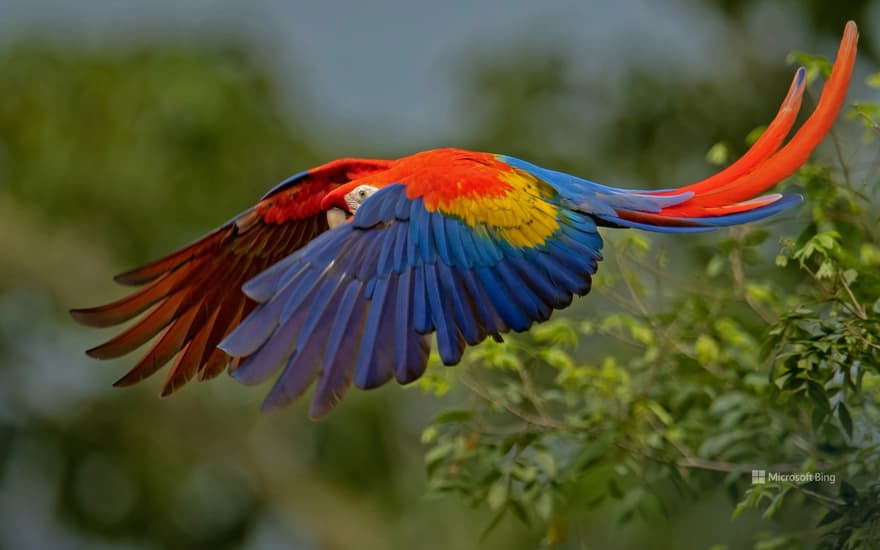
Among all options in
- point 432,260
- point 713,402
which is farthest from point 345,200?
point 713,402

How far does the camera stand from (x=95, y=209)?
25.2 ft

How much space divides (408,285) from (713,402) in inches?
43.0

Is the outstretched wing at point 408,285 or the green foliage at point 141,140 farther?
the green foliage at point 141,140

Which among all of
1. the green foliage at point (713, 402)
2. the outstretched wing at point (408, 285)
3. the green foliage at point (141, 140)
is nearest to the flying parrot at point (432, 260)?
the outstretched wing at point (408, 285)

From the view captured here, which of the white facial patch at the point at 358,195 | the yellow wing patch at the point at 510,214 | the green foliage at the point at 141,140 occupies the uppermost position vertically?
the green foliage at the point at 141,140

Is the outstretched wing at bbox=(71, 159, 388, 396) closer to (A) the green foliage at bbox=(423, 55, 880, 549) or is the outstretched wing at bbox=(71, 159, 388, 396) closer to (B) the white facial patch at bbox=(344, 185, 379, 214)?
(B) the white facial patch at bbox=(344, 185, 379, 214)

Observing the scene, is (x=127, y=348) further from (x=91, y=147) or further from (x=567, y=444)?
(x=91, y=147)

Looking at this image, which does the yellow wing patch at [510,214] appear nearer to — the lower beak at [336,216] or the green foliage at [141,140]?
the lower beak at [336,216]

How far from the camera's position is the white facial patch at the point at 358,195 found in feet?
9.11

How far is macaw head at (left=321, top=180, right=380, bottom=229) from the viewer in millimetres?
2779

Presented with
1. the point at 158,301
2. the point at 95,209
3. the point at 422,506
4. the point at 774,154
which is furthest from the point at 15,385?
the point at 774,154

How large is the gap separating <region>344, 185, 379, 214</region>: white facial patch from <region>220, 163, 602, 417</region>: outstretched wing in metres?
0.17

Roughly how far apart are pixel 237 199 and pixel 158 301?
4.48 meters

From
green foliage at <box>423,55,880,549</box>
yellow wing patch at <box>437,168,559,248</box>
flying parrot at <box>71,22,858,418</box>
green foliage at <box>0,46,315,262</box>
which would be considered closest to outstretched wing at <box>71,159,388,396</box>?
flying parrot at <box>71,22,858,418</box>
